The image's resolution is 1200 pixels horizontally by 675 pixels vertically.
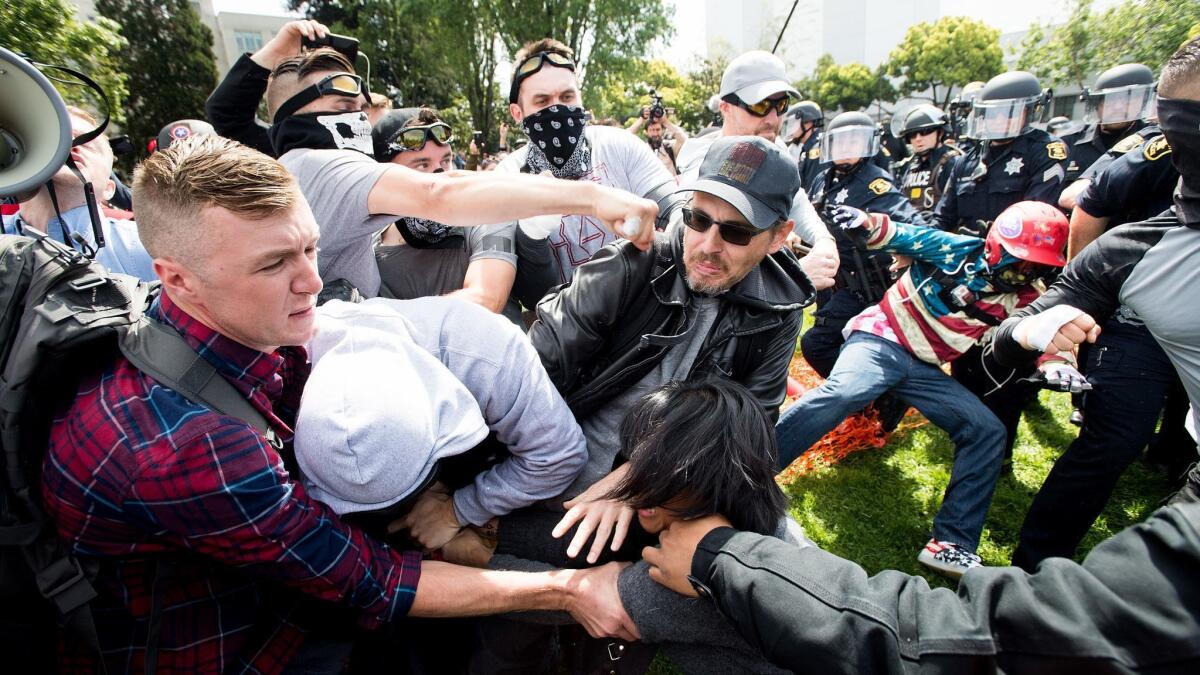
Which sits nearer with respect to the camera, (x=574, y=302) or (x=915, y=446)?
(x=574, y=302)

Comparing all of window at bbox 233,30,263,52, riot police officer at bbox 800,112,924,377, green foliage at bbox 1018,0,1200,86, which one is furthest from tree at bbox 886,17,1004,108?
window at bbox 233,30,263,52

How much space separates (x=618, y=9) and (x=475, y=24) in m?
5.28

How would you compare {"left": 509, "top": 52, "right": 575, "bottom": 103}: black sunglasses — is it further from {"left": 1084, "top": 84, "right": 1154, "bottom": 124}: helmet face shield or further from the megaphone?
{"left": 1084, "top": 84, "right": 1154, "bottom": 124}: helmet face shield

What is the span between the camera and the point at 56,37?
4.95 meters

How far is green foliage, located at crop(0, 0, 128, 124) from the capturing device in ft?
14.9

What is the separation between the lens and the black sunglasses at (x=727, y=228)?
210 cm

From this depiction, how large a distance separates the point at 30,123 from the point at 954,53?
52.5 meters

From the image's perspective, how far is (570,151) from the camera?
3061mm

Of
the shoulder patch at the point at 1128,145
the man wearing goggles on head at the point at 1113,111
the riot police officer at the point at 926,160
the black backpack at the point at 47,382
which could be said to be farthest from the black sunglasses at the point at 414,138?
the riot police officer at the point at 926,160

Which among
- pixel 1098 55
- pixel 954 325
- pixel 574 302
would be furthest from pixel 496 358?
pixel 1098 55

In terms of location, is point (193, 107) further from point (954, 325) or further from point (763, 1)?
point (763, 1)

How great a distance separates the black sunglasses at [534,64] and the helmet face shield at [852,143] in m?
2.70

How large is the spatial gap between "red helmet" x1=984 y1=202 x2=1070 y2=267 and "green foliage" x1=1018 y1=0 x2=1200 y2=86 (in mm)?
6894

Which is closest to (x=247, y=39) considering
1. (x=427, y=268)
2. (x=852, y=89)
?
(x=852, y=89)
